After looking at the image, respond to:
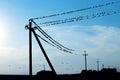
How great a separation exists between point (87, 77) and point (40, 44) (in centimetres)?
1996

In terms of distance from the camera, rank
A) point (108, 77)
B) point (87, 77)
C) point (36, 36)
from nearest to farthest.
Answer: point (36, 36), point (87, 77), point (108, 77)

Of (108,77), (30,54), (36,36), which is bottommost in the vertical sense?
(108,77)

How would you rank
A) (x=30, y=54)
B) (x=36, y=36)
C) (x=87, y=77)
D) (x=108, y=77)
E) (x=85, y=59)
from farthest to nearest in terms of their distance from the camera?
(x=85, y=59), (x=108, y=77), (x=87, y=77), (x=36, y=36), (x=30, y=54)

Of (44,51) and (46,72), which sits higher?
(44,51)

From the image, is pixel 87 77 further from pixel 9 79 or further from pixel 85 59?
pixel 85 59

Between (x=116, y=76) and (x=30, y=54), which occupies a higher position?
(x=30, y=54)

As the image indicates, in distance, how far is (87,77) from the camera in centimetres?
4478

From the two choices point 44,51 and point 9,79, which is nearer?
point 44,51

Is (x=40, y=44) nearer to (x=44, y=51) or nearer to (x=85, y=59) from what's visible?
(x=44, y=51)

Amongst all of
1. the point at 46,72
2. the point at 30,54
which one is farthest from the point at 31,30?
the point at 46,72

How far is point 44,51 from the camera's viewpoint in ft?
87.8

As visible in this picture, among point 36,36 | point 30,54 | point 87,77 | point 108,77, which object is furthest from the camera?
point 108,77

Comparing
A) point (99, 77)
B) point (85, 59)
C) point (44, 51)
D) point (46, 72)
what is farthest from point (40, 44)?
point (85, 59)

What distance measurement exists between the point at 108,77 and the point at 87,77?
5.07 m
